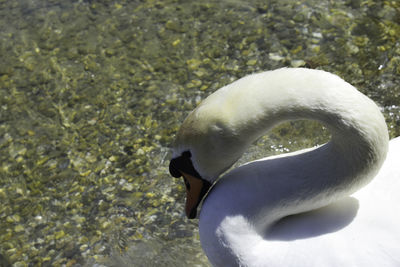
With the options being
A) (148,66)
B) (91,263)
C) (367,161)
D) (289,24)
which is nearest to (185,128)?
(367,161)

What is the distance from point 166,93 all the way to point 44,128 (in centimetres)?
109

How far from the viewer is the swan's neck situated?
240cm

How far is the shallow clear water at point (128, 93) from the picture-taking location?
13.3ft

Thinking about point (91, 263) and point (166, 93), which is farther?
point (166, 93)

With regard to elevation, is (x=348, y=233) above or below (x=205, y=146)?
below

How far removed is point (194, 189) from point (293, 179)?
51cm

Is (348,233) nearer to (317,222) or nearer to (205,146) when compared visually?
(317,222)

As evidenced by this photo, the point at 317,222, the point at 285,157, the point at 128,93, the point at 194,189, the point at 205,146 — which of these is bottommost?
the point at 128,93

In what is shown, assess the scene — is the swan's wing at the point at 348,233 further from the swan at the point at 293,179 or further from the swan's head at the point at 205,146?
the swan's head at the point at 205,146

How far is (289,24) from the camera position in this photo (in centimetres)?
536

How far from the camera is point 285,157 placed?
2844mm

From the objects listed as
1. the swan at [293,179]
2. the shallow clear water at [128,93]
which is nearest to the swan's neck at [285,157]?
the swan at [293,179]

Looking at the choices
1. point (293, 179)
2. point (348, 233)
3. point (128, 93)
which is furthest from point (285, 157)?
point (128, 93)

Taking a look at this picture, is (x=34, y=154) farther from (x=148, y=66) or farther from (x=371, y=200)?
(x=371, y=200)
